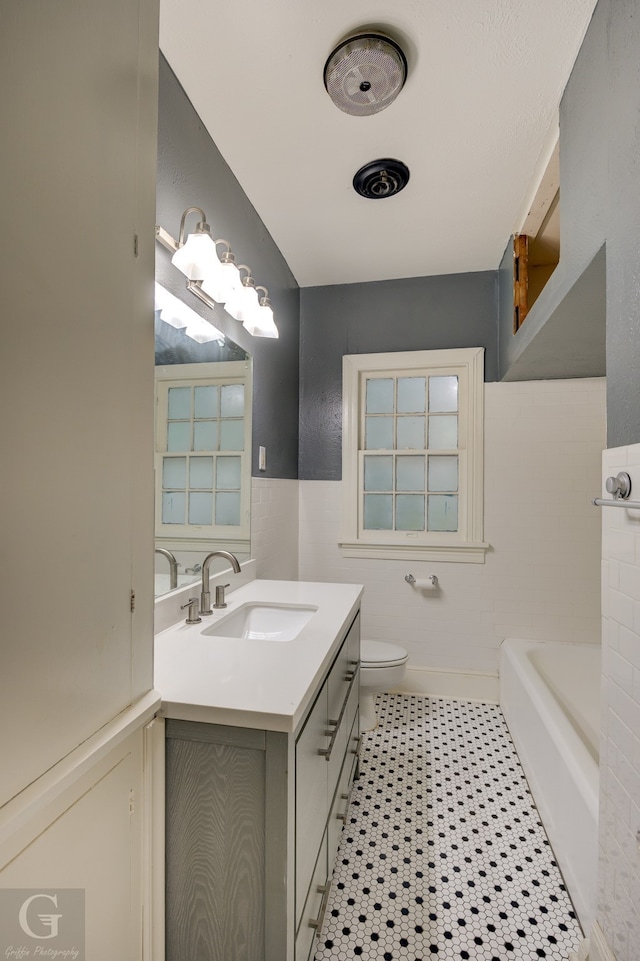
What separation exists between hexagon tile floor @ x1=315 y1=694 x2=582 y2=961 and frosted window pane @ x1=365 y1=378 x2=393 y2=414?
6.32ft

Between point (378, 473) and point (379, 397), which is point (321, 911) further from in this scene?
point (379, 397)

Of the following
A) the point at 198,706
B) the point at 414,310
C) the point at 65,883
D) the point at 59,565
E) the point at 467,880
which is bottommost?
the point at 467,880

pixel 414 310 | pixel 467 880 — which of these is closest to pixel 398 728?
pixel 467 880

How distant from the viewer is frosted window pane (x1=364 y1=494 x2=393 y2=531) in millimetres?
2971

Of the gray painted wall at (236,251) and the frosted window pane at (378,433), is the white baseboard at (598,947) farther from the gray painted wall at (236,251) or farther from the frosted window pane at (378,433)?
the frosted window pane at (378,433)

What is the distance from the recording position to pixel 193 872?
3.17 ft

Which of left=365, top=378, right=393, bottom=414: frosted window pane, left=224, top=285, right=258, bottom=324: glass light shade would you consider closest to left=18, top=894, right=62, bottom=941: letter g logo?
left=224, top=285, right=258, bottom=324: glass light shade

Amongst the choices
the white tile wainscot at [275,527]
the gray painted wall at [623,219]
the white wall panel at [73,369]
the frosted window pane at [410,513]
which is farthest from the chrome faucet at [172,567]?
the frosted window pane at [410,513]

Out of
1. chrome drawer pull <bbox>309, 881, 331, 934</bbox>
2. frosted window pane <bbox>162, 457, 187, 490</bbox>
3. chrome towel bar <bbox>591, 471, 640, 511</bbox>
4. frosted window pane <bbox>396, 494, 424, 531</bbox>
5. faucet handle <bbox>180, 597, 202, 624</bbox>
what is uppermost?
frosted window pane <bbox>162, 457, 187, 490</bbox>

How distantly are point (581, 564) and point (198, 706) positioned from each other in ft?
8.10

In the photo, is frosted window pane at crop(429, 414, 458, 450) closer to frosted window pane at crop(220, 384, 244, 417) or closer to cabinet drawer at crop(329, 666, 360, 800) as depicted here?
frosted window pane at crop(220, 384, 244, 417)

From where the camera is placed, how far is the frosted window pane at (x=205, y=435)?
5.59ft

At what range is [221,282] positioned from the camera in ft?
5.16

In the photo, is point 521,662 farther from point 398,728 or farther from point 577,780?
point 577,780
